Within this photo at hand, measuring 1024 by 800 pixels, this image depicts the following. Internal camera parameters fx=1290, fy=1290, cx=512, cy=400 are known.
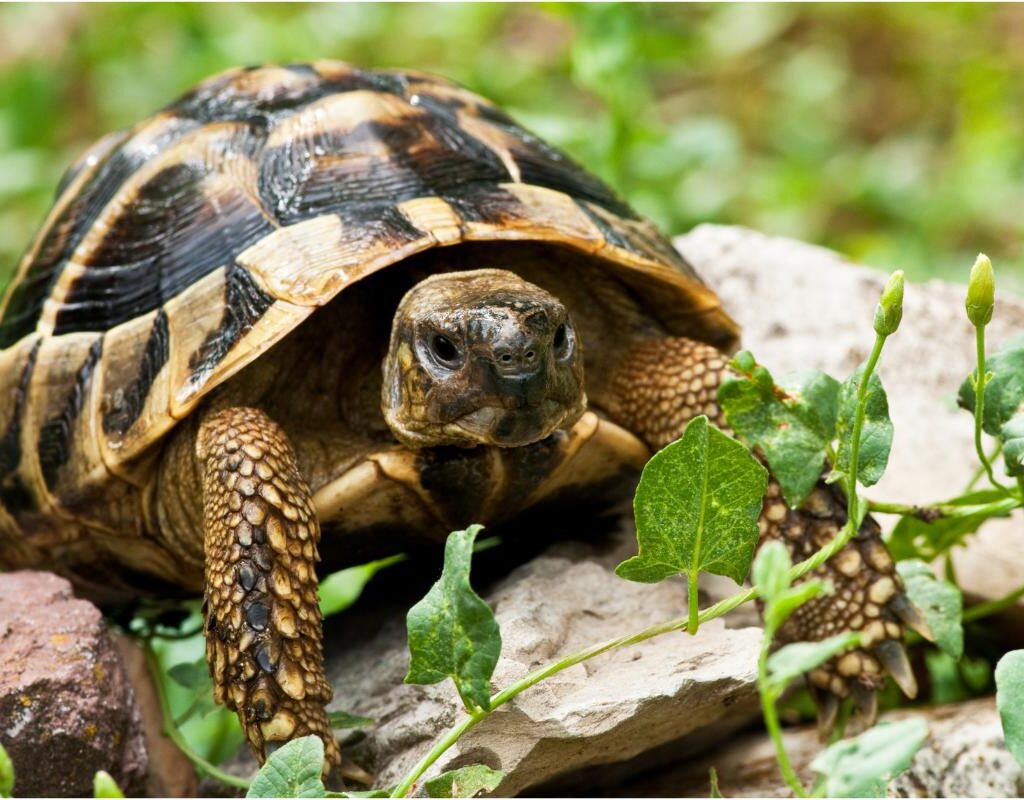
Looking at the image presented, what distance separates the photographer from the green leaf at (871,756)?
1404 mm

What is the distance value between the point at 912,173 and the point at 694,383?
4.78m

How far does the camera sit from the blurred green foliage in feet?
21.3

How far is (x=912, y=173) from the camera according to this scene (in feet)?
23.1

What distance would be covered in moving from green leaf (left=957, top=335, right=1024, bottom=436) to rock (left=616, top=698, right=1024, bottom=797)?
614 mm

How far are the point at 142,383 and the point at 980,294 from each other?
1667 millimetres

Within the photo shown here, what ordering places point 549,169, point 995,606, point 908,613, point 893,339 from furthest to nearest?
1. point 893,339
2. point 549,169
3. point 995,606
4. point 908,613

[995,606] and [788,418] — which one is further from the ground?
[788,418]

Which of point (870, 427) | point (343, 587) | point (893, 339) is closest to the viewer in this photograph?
point (870, 427)

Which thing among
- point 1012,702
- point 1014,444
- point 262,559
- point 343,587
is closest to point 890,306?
point 1014,444

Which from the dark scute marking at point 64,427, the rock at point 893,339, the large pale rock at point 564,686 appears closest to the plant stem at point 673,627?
the large pale rock at point 564,686

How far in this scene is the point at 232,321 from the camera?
259cm

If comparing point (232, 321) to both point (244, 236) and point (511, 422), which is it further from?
point (511, 422)

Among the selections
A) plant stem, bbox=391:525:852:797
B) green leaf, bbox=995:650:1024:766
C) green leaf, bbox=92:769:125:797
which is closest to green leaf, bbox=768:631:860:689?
plant stem, bbox=391:525:852:797

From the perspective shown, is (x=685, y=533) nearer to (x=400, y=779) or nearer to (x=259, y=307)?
(x=400, y=779)
